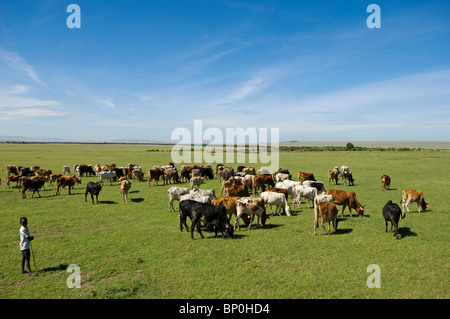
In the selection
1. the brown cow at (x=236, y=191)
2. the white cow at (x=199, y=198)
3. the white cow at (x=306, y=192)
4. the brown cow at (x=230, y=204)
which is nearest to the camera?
the brown cow at (x=230, y=204)

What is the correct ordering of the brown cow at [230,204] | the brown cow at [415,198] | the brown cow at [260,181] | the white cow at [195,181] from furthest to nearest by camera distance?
the white cow at [195,181] → the brown cow at [260,181] → the brown cow at [415,198] → the brown cow at [230,204]

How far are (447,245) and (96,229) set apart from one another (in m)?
15.1

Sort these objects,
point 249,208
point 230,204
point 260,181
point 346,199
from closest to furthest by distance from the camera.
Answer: point 249,208
point 230,204
point 346,199
point 260,181

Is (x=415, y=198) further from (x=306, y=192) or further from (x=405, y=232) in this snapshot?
(x=306, y=192)

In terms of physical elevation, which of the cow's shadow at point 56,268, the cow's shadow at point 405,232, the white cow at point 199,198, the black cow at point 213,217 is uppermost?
the white cow at point 199,198

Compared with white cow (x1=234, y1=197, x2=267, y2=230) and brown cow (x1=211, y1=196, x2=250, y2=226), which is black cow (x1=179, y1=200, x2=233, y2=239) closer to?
white cow (x1=234, y1=197, x2=267, y2=230)

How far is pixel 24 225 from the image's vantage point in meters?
7.93

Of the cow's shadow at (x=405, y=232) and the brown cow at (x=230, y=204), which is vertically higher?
the brown cow at (x=230, y=204)

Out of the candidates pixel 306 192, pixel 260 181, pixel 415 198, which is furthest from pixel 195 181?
pixel 415 198

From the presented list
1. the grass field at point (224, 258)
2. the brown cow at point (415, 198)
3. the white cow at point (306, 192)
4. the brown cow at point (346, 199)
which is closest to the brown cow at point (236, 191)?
the white cow at point (306, 192)

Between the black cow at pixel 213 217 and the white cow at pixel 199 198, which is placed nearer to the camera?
the black cow at pixel 213 217

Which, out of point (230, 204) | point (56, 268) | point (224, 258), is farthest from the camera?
point (230, 204)

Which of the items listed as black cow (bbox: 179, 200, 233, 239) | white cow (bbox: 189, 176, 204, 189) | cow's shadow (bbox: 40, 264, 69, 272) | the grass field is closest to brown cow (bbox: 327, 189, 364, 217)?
the grass field

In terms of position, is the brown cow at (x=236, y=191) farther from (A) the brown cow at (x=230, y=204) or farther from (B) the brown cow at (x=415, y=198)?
(B) the brown cow at (x=415, y=198)
